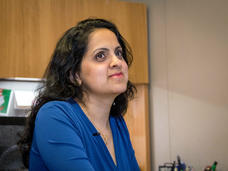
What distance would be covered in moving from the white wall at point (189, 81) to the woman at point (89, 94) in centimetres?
99

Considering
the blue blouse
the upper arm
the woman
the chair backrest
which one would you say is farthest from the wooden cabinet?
the upper arm

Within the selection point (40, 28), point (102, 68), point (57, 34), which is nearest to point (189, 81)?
point (57, 34)

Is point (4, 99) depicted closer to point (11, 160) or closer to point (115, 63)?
point (11, 160)

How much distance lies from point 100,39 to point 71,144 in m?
0.43

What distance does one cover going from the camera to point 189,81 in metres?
2.00

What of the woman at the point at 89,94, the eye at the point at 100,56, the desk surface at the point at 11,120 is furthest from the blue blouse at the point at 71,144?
the desk surface at the point at 11,120

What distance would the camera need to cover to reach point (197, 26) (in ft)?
6.57

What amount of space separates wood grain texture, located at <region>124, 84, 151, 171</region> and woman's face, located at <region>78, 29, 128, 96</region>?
105 centimetres

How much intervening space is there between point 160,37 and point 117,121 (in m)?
1.14

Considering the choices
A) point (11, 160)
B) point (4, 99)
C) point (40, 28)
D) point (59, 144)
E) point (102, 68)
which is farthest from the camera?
point (4, 99)

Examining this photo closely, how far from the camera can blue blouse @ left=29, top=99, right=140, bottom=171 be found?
74 centimetres

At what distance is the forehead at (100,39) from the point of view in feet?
3.37

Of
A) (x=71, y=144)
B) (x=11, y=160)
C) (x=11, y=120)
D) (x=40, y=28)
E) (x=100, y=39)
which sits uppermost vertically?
(x=40, y=28)

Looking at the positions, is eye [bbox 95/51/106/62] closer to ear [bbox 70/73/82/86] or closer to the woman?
the woman
